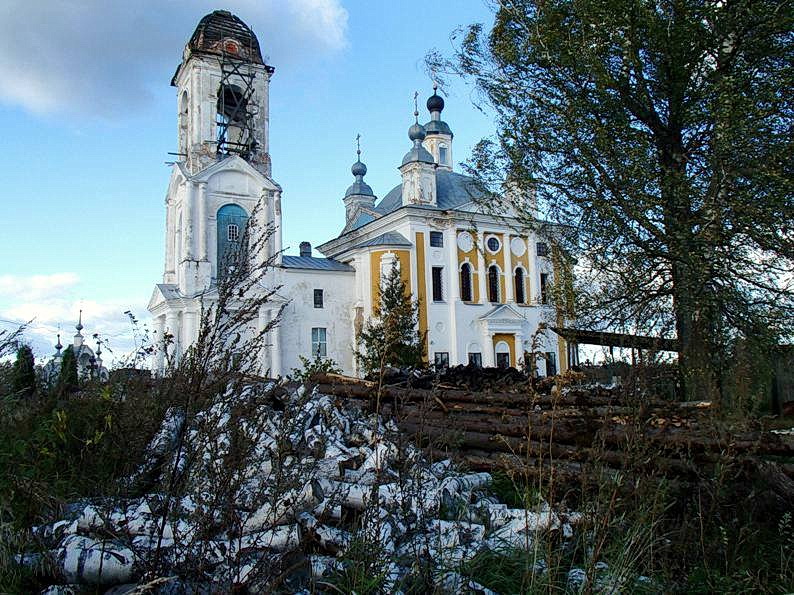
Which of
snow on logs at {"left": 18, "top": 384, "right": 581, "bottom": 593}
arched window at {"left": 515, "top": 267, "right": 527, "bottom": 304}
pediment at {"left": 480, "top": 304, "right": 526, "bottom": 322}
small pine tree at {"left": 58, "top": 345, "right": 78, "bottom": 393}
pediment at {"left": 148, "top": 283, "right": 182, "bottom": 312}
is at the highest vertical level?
arched window at {"left": 515, "top": 267, "right": 527, "bottom": 304}

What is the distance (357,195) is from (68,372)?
1509 inches

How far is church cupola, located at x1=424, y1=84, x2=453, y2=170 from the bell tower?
15.1 meters

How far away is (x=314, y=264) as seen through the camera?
35.4 m

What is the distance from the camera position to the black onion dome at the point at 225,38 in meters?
32.7

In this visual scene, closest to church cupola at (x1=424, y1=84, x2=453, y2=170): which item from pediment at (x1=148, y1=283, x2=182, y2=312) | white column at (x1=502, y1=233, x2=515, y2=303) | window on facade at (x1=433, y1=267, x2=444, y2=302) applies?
white column at (x1=502, y1=233, x2=515, y2=303)

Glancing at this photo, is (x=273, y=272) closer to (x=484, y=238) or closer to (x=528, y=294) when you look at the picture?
(x=484, y=238)

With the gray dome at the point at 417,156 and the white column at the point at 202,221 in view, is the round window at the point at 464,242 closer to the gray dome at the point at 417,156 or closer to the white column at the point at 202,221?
the gray dome at the point at 417,156

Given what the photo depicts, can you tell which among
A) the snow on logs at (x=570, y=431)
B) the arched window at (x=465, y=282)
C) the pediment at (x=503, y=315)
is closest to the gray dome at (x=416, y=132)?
the arched window at (x=465, y=282)

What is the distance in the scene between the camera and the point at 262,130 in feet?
111

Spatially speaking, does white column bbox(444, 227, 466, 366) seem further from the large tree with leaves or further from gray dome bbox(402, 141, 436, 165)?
the large tree with leaves

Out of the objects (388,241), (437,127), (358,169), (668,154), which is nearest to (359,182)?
(358,169)

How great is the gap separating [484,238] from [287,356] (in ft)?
43.2

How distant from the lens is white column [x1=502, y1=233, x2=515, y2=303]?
1515 inches

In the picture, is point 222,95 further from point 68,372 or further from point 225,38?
point 68,372
